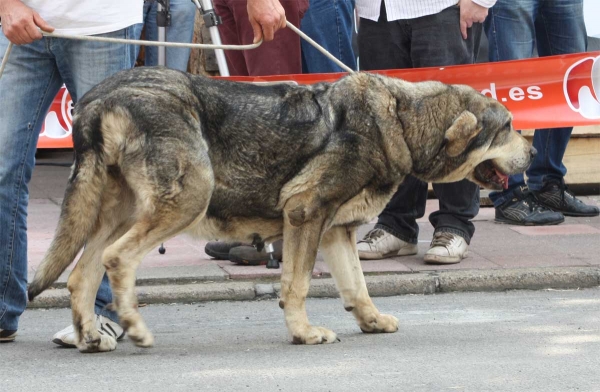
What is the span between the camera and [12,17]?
4746mm

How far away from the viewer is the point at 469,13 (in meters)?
6.98

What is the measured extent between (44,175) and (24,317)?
5.43 m

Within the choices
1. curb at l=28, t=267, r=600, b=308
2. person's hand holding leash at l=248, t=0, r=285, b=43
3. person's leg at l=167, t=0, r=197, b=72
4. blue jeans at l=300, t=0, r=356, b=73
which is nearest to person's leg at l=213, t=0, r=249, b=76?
person's leg at l=167, t=0, r=197, b=72

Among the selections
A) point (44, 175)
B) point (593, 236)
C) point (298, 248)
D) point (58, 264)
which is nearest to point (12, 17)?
point (58, 264)

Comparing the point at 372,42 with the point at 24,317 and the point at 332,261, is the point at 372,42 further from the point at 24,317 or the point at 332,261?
the point at 24,317

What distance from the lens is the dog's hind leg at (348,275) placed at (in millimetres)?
5352

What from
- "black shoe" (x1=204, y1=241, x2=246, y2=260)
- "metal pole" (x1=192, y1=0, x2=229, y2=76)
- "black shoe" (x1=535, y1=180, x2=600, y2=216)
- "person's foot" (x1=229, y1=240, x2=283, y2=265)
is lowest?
"black shoe" (x1=535, y1=180, x2=600, y2=216)

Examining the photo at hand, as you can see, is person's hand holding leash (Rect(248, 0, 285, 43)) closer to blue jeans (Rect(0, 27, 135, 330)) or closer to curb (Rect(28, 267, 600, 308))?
blue jeans (Rect(0, 27, 135, 330))

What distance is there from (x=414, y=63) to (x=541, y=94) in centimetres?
133

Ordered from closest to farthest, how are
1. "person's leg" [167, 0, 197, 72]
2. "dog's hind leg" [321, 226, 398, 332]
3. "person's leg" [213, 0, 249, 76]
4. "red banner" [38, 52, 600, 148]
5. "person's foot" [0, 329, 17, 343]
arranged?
1. "person's foot" [0, 329, 17, 343]
2. "dog's hind leg" [321, 226, 398, 332]
3. "person's leg" [213, 0, 249, 76]
4. "person's leg" [167, 0, 197, 72]
5. "red banner" [38, 52, 600, 148]

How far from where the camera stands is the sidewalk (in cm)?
649

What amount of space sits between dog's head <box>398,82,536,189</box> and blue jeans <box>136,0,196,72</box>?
2.83 metres

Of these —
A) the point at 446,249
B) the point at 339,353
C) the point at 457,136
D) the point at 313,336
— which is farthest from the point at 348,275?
the point at 446,249

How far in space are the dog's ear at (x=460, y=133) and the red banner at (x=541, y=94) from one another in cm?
256
